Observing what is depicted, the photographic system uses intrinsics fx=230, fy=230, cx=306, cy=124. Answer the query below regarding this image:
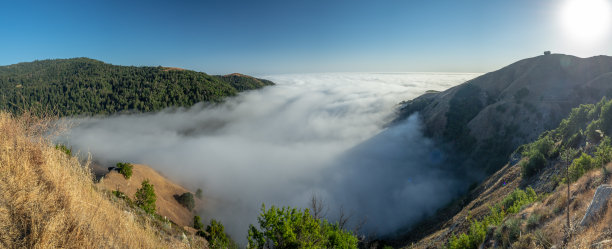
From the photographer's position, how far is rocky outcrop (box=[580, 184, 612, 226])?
21.9 ft

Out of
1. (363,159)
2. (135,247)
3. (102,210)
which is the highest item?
(102,210)

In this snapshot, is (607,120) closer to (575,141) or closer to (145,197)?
(575,141)

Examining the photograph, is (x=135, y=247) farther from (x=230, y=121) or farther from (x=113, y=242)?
(x=230, y=121)

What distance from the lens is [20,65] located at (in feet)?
620

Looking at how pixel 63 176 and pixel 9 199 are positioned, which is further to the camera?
pixel 63 176

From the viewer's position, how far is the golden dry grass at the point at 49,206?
4.15 metres

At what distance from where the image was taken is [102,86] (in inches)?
5851

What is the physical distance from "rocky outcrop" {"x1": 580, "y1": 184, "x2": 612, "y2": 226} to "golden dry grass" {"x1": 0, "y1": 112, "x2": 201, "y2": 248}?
1204 cm

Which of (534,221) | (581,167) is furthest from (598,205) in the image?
(581,167)

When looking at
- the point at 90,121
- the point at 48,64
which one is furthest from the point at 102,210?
the point at 48,64

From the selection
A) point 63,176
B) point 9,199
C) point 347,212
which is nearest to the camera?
point 9,199

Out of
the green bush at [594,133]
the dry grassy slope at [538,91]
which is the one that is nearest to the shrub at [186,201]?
the green bush at [594,133]

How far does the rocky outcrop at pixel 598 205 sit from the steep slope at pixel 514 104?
1759 inches

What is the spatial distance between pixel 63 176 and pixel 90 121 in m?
186
